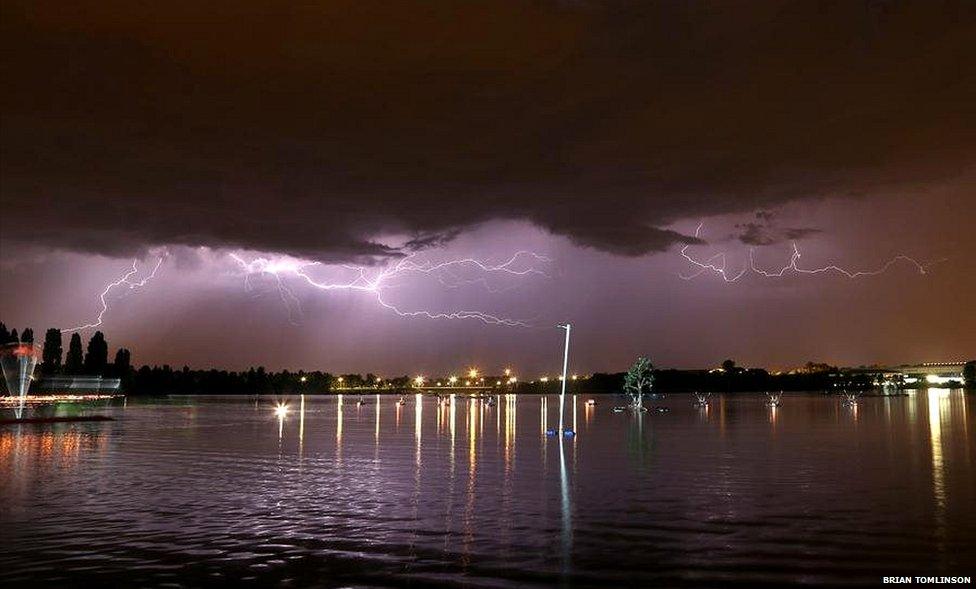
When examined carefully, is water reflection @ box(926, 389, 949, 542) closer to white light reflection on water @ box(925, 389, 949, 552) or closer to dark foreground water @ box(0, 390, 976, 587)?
white light reflection on water @ box(925, 389, 949, 552)

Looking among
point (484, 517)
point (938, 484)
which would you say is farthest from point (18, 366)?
→ point (938, 484)

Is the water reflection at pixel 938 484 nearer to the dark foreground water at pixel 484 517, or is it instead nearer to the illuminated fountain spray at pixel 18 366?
the dark foreground water at pixel 484 517

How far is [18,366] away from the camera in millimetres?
160625

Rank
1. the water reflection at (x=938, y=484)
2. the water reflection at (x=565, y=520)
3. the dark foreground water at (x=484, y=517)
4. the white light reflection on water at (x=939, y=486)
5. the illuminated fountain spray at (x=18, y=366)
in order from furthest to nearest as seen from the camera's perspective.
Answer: the illuminated fountain spray at (x=18, y=366), the water reflection at (x=938, y=484), the white light reflection on water at (x=939, y=486), the water reflection at (x=565, y=520), the dark foreground water at (x=484, y=517)

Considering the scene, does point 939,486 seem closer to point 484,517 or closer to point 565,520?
point 565,520

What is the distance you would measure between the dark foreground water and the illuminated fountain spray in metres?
87.7

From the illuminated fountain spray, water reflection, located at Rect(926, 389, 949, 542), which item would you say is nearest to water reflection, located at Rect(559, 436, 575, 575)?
water reflection, located at Rect(926, 389, 949, 542)

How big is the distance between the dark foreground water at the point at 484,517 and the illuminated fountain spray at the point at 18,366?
8771 cm

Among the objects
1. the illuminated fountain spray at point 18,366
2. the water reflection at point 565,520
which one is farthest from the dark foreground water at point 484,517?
the illuminated fountain spray at point 18,366

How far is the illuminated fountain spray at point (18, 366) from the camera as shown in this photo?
436 ft

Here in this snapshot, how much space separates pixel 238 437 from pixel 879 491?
2309 inches

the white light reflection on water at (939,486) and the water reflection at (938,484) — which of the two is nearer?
the white light reflection on water at (939,486)

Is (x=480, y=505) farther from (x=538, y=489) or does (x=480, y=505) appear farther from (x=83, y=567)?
(x=83, y=567)

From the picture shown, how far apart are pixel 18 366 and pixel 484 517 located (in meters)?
162
